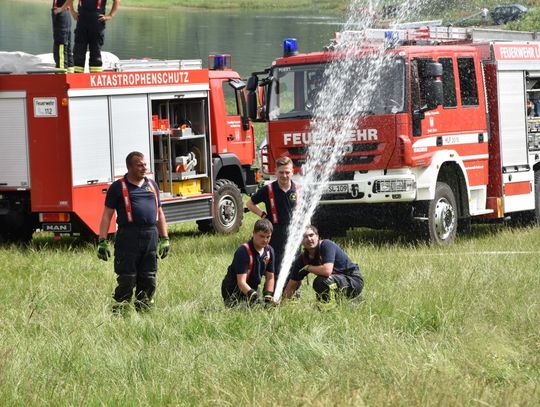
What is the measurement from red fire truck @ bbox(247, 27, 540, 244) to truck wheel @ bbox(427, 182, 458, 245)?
0.02 meters

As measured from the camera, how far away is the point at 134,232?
11398mm

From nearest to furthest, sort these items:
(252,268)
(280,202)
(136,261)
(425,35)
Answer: (252,268)
(136,261)
(280,202)
(425,35)

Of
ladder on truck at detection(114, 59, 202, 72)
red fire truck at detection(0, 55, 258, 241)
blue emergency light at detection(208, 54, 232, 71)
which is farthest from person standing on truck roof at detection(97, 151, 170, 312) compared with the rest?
blue emergency light at detection(208, 54, 232, 71)

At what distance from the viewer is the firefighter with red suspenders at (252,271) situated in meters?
10.8

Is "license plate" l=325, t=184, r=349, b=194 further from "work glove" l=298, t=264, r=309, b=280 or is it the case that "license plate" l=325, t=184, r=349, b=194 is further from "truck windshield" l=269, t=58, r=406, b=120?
"work glove" l=298, t=264, r=309, b=280

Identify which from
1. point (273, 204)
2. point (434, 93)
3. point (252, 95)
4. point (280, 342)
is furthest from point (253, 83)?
point (280, 342)

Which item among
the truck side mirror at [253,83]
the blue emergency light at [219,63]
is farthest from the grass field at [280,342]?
the blue emergency light at [219,63]

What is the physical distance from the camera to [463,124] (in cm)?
1759

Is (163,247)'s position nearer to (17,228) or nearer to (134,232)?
(134,232)

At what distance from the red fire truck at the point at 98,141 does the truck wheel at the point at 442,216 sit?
408 cm

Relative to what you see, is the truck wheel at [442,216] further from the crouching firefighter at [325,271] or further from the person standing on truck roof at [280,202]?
the crouching firefighter at [325,271]

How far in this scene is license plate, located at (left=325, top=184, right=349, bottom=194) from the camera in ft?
55.1

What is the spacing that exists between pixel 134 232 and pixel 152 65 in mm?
7685

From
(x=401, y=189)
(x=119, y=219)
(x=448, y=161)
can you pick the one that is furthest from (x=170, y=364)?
(x=448, y=161)
